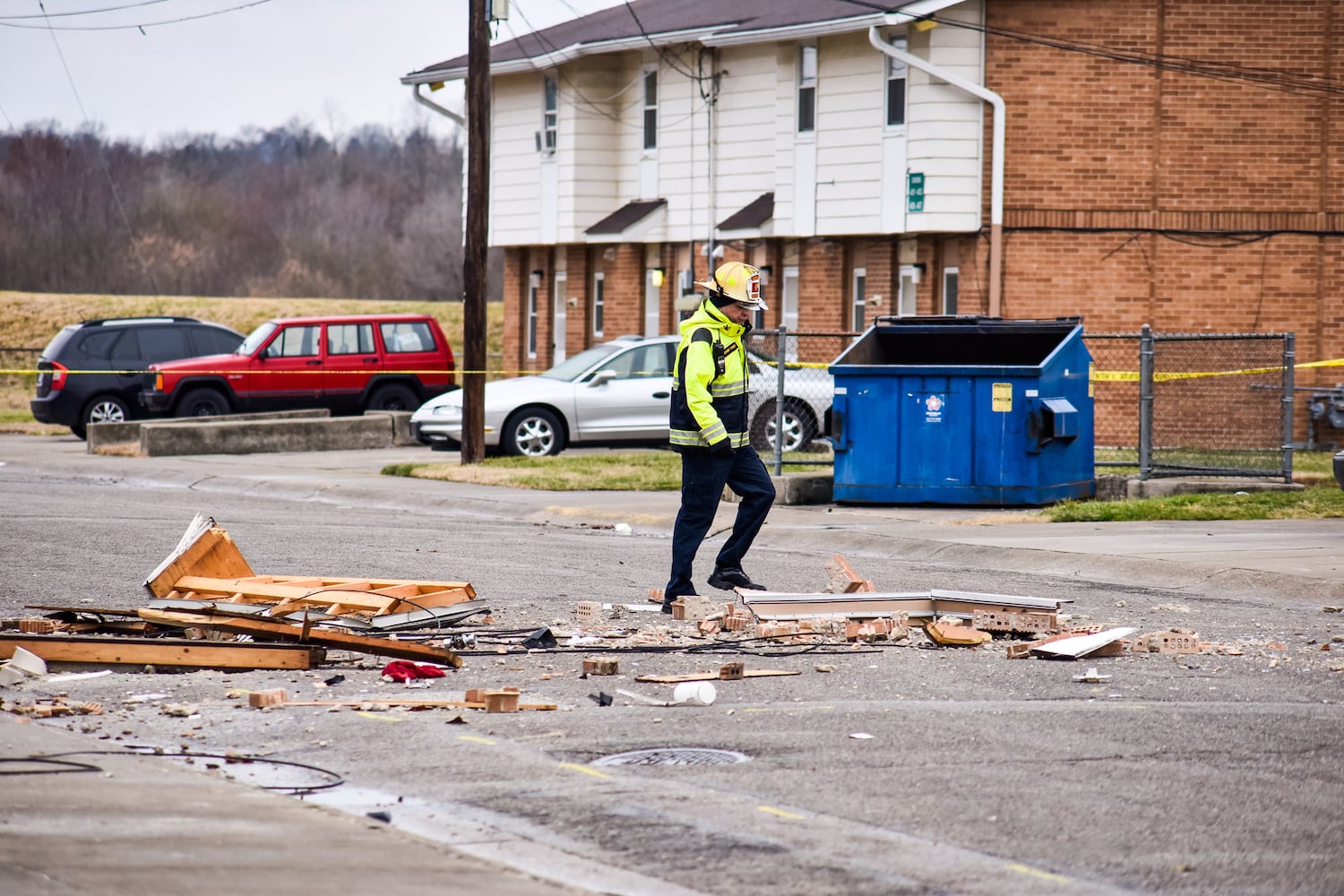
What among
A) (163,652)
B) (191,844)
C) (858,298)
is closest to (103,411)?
(858,298)

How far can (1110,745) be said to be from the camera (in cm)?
637

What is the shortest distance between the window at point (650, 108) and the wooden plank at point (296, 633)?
23.4m

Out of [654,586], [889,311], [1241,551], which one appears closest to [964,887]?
[654,586]

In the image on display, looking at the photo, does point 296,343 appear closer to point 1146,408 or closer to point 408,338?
point 408,338

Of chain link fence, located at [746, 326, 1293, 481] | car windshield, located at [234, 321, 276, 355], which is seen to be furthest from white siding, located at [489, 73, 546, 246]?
chain link fence, located at [746, 326, 1293, 481]

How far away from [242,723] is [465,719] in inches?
32.7

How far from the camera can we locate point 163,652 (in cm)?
778

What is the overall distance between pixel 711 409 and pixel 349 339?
18.2m

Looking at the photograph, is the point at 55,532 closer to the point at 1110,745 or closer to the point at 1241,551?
the point at 1241,551

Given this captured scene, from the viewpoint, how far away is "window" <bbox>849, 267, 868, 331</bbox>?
27.5 metres

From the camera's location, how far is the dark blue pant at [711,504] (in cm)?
1001

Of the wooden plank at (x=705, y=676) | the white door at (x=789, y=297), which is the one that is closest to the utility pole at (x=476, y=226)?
the white door at (x=789, y=297)

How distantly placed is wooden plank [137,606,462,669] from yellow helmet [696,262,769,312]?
2.98 meters

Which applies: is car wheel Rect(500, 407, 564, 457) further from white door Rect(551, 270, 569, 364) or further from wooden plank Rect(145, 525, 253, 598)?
white door Rect(551, 270, 569, 364)
